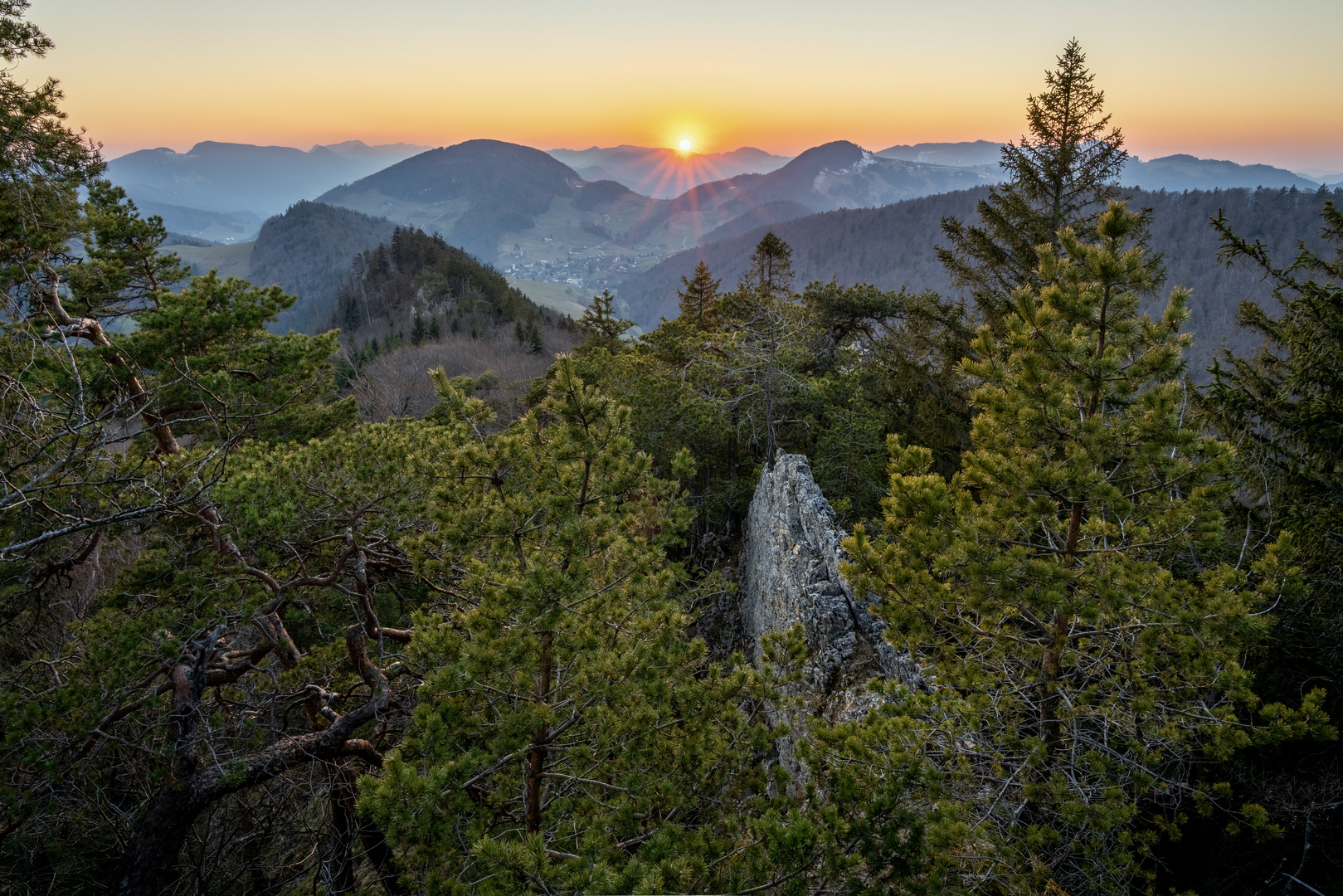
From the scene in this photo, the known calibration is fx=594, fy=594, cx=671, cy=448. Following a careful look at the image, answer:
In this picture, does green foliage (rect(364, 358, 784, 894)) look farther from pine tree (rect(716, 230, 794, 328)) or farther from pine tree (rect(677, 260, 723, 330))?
pine tree (rect(677, 260, 723, 330))

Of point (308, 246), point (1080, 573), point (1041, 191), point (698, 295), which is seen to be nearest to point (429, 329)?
point (698, 295)

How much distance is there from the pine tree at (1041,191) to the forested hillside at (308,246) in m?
150

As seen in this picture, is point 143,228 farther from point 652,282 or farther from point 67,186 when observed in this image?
point 652,282

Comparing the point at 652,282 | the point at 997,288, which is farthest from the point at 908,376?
the point at 652,282

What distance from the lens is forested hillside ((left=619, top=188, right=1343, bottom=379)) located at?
6656 cm

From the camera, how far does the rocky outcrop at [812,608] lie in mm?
6926

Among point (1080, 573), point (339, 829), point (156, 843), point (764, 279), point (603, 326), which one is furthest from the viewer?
point (603, 326)

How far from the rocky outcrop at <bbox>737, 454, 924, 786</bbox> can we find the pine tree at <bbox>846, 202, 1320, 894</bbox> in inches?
45.3

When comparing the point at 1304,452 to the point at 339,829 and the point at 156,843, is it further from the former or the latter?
the point at 156,843

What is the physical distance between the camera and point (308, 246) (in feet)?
494

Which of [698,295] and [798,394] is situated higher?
[698,295]

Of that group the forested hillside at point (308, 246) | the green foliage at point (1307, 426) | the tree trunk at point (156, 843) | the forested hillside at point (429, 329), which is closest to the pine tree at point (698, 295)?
the forested hillside at point (429, 329)

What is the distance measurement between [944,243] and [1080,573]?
130 metres

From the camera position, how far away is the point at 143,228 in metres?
11.1
